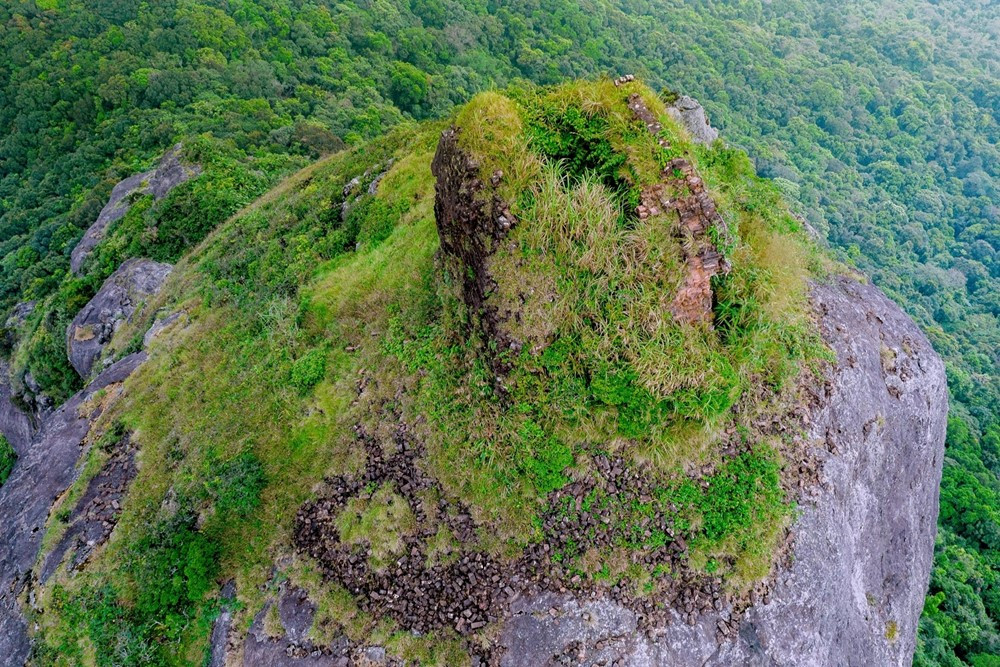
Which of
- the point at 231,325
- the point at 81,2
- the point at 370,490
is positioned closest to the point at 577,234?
the point at 370,490

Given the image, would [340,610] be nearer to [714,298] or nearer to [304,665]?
[304,665]

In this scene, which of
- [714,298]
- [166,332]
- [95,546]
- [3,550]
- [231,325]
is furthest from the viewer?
[166,332]

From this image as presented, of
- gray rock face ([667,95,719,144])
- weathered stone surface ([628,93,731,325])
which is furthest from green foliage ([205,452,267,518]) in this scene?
gray rock face ([667,95,719,144])

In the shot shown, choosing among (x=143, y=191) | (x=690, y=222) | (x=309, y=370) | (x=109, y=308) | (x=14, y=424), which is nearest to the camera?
(x=690, y=222)

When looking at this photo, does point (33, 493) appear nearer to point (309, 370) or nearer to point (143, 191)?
point (309, 370)

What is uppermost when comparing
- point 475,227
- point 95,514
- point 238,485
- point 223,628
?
point 475,227

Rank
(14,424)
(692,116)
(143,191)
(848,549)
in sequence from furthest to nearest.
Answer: (143,191) < (14,424) < (692,116) < (848,549)

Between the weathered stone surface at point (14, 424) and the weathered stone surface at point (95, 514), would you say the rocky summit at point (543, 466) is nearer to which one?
the weathered stone surface at point (95, 514)

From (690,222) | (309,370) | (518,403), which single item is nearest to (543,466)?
(518,403)
